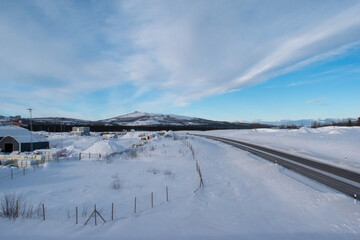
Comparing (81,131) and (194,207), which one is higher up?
(81,131)

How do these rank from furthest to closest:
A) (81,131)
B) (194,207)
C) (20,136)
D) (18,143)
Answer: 1. (81,131)
2. (20,136)
3. (18,143)
4. (194,207)

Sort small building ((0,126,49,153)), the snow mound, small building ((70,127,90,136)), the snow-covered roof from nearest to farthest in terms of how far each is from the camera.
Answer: the snow mound
small building ((0,126,49,153))
the snow-covered roof
small building ((70,127,90,136))

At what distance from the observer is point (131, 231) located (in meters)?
6.97

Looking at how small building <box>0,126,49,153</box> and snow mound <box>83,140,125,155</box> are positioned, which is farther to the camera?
small building <box>0,126,49,153</box>

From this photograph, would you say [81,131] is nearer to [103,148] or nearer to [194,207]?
[103,148]

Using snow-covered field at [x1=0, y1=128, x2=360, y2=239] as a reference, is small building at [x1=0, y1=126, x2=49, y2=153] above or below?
above

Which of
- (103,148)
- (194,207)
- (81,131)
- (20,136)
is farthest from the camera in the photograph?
(81,131)

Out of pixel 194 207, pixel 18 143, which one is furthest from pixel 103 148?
pixel 194 207

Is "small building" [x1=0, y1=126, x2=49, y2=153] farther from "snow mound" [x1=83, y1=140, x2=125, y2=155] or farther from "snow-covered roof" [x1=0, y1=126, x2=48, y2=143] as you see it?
"snow mound" [x1=83, y1=140, x2=125, y2=155]

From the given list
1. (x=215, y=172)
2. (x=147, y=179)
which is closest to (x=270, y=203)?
(x=215, y=172)

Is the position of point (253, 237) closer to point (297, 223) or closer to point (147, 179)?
point (297, 223)

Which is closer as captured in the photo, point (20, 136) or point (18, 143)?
point (18, 143)

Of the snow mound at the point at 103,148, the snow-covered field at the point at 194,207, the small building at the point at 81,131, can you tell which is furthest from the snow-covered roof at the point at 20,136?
the small building at the point at 81,131

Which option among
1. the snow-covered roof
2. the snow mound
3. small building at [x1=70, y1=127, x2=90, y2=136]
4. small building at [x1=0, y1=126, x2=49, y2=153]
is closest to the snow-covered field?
the snow mound
